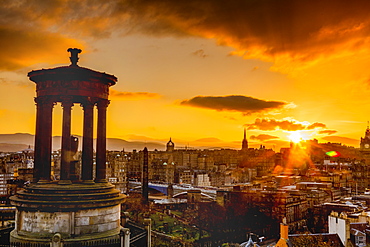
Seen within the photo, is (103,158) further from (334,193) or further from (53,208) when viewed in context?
(334,193)

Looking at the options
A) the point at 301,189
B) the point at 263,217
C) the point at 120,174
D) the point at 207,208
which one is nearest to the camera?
the point at 263,217

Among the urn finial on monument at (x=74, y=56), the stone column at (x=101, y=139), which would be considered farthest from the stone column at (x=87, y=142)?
the urn finial on monument at (x=74, y=56)

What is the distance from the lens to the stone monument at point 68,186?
508 inches

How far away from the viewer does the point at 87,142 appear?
1419cm

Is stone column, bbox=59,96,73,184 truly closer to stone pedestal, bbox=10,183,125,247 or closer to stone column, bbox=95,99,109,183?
stone pedestal, bbox=10,183,125,247

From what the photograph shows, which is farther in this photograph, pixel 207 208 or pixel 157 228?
pixel 207 208

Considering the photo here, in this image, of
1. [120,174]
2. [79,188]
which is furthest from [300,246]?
[120,174]

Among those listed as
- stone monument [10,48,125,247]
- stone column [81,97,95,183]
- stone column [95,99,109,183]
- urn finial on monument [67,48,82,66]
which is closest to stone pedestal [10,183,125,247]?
stone monument [10,48,125,247]

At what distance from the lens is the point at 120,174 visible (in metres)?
98.1

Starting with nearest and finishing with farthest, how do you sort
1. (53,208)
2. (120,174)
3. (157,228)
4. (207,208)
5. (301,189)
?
1. (53,208)
2. (157,228)
3. (207,208)
4. (301,189)
5. (120,174)

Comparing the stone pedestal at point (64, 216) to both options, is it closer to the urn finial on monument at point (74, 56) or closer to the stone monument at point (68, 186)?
the stone monument at point (68, 186)

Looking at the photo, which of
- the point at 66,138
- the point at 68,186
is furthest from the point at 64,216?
the point at 66,138

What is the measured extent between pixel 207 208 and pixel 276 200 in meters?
10.8

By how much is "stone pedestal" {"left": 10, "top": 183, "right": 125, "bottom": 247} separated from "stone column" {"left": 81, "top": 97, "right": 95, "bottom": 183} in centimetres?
64
